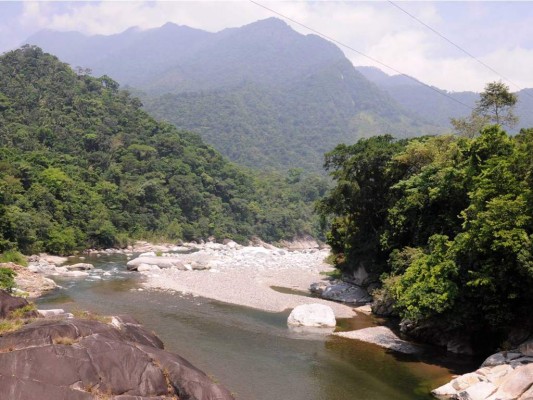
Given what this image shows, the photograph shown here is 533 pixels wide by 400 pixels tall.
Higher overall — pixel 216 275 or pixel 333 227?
pixel 333 227

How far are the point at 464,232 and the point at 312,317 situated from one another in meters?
10.1

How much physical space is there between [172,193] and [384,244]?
214ft

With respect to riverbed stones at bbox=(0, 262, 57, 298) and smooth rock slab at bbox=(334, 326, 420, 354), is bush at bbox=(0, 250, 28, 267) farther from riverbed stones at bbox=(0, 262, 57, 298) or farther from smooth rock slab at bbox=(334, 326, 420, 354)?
smooth rock slab at bbox=(334, 326, 420, 354)

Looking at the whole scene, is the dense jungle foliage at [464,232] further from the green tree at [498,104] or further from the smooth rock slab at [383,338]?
the green tree at [498,104]

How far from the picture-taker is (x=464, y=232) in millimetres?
22922

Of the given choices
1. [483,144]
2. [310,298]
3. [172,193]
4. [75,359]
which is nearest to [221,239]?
[172,193]

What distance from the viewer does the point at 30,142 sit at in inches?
3039

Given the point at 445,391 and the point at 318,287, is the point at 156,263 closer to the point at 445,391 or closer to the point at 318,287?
the point at 318,287

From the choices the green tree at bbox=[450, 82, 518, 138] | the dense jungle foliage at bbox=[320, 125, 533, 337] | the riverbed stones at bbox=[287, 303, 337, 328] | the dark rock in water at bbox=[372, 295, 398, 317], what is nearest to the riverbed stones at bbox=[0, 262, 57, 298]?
the riverbed stones at bbox=[287, 303, 337, 328]

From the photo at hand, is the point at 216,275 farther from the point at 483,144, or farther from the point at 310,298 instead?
the point at 483,144

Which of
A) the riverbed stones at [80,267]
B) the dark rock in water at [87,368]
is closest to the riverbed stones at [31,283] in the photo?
the riverbed stones at [80,267]

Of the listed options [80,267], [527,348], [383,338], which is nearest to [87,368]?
[527,348]

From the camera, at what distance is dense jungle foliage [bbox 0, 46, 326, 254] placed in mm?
59406

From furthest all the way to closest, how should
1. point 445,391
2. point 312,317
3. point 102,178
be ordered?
point 102,178 < point 312,317 < point 445,391
